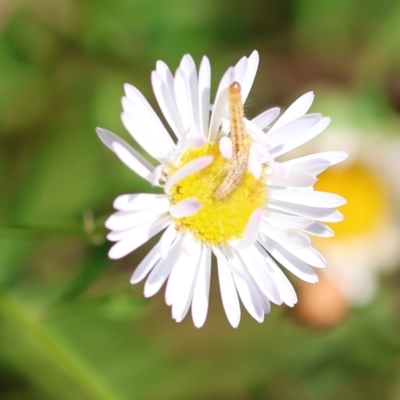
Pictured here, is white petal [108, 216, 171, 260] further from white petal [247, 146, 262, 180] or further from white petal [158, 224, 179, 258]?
white petal [247, 146, 262, 180]

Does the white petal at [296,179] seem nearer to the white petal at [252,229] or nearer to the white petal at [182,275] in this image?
the white petal at [252,229]

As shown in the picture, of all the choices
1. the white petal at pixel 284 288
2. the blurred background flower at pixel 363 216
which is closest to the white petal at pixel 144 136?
the white petal at pixel 284 288

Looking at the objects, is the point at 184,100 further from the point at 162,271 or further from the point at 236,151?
the point at 162,271

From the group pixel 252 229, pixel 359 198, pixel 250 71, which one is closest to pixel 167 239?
pixel 252 229

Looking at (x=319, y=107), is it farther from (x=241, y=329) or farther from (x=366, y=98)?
(x=241, y=329)

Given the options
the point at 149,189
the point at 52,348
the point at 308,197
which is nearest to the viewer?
the point at 308,197

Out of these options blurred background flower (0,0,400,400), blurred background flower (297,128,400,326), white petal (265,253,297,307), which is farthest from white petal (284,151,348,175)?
blurred background flower (297,128,400,326)
